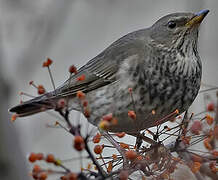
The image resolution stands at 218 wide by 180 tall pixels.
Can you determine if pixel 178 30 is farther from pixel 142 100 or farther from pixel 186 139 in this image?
pixel 186 139

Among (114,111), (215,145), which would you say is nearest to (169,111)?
(114,111)

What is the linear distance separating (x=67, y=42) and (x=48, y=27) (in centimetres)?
247

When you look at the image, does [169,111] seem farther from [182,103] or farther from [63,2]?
[63,2]

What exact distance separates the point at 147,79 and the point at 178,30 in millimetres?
579

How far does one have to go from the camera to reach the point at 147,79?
353cm

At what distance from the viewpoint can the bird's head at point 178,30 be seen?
3656 millimetres

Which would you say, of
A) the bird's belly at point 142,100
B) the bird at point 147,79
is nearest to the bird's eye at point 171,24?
the bird at point 147,79

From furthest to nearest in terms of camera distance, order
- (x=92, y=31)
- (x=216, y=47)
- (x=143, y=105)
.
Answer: (x=92, y=31)
(x=216, y=47)
(x=143, y=105)

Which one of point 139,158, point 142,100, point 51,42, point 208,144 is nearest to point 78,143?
point 139,158

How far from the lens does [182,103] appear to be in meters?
3.59

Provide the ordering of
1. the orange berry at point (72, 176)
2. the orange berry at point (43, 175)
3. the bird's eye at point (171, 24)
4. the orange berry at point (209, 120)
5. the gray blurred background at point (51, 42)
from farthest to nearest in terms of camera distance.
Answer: the bird's eye at point (171, 24)
the gray blurred background at point (51, 42)
the orange berry at point (209, 120)
the orange berry at point (43, 175)
the orange berry at point (72, 176)

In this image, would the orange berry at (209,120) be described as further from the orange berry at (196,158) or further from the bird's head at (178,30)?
the bird's head at (178,30)

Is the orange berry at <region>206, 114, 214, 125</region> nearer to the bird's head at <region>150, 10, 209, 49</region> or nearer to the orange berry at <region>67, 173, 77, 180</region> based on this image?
the orange berry at <region>67, 173, 77, 180</region>

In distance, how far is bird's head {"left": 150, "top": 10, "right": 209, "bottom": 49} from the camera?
3.66 meters
